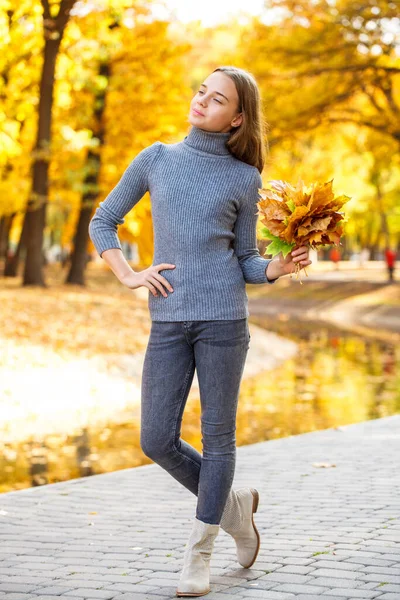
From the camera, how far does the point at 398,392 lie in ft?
46.6

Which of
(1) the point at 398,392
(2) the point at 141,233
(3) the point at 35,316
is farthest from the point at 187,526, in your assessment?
(2) the point at 141,233

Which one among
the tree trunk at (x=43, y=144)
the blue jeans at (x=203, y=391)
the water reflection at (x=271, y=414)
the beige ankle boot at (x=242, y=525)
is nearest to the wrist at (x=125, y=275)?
the blue jeans at (x=203, y=391)

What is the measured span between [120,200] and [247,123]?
2.02 ft

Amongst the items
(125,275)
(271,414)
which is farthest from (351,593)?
(271,414)

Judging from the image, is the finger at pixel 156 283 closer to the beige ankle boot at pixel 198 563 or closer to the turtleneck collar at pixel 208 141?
the turtleneck collar at pixel 208 141

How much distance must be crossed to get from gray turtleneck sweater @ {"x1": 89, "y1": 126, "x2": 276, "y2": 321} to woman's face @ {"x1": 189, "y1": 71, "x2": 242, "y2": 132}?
0.20ft

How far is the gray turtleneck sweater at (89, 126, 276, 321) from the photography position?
444cm

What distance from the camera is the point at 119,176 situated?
28.4 m

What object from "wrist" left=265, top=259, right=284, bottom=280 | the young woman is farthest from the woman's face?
"wrist" left=265, top=259, right=284, bottom=280

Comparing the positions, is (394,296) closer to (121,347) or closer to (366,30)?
(366,30)

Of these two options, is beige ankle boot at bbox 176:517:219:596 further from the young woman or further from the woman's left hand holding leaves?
the woman's left hand holding leaves

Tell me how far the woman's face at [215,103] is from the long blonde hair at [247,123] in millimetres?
33

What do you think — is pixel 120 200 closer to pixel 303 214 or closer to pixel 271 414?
pixel 303 214

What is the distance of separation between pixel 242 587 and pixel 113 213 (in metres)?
1.62
